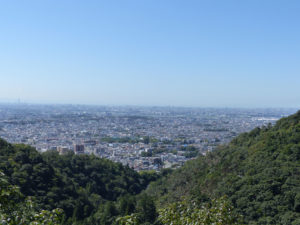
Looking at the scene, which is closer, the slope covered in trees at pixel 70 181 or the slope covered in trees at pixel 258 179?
the slope covered in trees at pixel 258 179

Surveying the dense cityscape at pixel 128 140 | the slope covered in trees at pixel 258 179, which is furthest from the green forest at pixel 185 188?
the dense cityscape at pixel 128 140

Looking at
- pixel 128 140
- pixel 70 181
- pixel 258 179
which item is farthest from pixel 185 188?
pixel 128 140

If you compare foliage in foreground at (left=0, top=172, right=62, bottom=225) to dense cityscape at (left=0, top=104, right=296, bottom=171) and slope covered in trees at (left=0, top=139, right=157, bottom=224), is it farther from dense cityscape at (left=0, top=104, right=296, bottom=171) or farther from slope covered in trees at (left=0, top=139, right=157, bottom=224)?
dense cityscape at (left=0, top=104, right=296, bottom=171)

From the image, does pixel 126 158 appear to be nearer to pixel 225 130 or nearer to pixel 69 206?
pixel 69 206

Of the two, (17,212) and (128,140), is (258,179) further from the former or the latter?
(128,140)

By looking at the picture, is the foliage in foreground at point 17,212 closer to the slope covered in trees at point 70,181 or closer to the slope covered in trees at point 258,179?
the slope covered in trees at point 258,179

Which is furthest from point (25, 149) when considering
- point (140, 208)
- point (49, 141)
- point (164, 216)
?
point (49, 141)

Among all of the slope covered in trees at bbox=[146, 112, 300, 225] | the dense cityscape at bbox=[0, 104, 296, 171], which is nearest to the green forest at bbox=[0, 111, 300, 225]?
the slope covered in trees at bbox=[146, 112, 300, 225]

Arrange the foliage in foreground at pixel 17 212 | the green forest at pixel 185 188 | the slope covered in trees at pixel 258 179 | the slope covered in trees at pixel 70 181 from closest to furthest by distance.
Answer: the foliage in foreground at pixel 17 212 < the green forest at pixel 185 188 < the slope covered in trees at pixel 258 179 < the slope covered in trees at pixel 70 181
